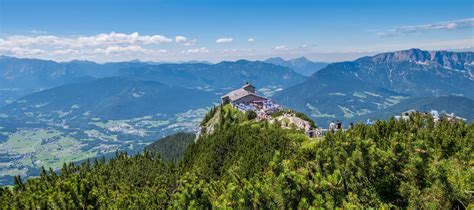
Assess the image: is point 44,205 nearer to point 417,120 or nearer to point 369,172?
point 369,172

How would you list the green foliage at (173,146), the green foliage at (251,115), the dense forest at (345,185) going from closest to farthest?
the dense forest at (345,185), the green foliage at (251,115), the green foliage at (173,146)

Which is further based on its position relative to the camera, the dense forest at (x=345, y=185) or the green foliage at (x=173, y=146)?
the green foliage at (x=173, y=146)

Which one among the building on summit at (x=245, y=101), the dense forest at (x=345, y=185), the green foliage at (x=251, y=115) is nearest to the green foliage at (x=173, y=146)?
the building on summit at (x=245, y=101)

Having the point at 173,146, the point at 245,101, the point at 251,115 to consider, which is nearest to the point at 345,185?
the point at 251,115

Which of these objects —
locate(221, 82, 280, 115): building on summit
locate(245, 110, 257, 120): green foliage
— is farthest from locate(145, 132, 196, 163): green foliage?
locate(245, 110, 257, 120): green foliage

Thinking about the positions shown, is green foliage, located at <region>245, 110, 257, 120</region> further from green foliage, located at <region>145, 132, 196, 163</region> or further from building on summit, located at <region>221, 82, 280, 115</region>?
green foliage, located at <region>145, 132, 196, 163</region>

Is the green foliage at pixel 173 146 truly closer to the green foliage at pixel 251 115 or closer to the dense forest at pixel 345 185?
the green foliage at pixel 251 115

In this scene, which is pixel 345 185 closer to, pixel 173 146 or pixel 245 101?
pixel 245 101

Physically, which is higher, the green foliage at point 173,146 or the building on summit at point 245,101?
the building on summit at point 245,101

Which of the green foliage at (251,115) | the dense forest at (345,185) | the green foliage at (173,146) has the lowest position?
the green foliage at (173,146)

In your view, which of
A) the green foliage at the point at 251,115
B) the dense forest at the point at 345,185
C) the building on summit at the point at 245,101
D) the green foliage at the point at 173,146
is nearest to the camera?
the dense forest at the point at 345,185

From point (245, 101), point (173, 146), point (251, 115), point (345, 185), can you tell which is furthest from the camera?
point (173, 146)

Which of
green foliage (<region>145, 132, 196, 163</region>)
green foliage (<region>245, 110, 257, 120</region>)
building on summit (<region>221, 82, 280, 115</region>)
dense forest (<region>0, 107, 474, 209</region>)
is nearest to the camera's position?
dense forest (<region>0, 107, 474, 209</region>)
